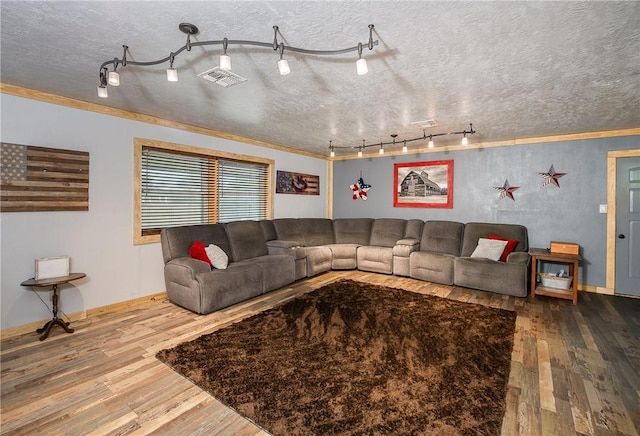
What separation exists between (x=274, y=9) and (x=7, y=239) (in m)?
3.26

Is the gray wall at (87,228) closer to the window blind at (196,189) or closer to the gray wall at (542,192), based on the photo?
the window blind at (196,189)

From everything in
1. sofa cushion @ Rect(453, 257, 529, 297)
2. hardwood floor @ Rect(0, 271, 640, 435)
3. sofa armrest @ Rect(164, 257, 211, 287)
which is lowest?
hardwood floor @ Rect(0, 271, 640, 435)

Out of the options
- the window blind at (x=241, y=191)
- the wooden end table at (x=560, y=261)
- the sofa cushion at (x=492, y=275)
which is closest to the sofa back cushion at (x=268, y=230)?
the window blind at (x=241, y=191)

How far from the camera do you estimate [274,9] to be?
5.31 ft

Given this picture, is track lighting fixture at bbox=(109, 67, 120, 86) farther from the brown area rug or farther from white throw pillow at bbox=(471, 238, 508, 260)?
white throw pillow at bbox=(471, 238, 508, 260)

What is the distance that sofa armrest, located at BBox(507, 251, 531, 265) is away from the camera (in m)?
4.14

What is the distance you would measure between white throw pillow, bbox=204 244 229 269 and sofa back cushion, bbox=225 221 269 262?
50cm

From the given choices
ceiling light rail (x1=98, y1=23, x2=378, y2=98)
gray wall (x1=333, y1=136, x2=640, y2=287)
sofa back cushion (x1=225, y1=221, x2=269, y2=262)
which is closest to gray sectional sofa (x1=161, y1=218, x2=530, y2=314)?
sofa back cushion (x1=225, y1=221, x2=269, y2=262)

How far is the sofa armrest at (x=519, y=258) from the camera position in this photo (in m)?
4.14

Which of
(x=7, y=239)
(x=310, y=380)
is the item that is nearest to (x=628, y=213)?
(x=310, y=380)

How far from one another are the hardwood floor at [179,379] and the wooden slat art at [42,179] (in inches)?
50.9

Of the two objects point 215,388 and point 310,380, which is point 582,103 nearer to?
point 310,380

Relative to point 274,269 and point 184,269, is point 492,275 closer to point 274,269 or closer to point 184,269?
A: point 274,269

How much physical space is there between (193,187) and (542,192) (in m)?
5.56
